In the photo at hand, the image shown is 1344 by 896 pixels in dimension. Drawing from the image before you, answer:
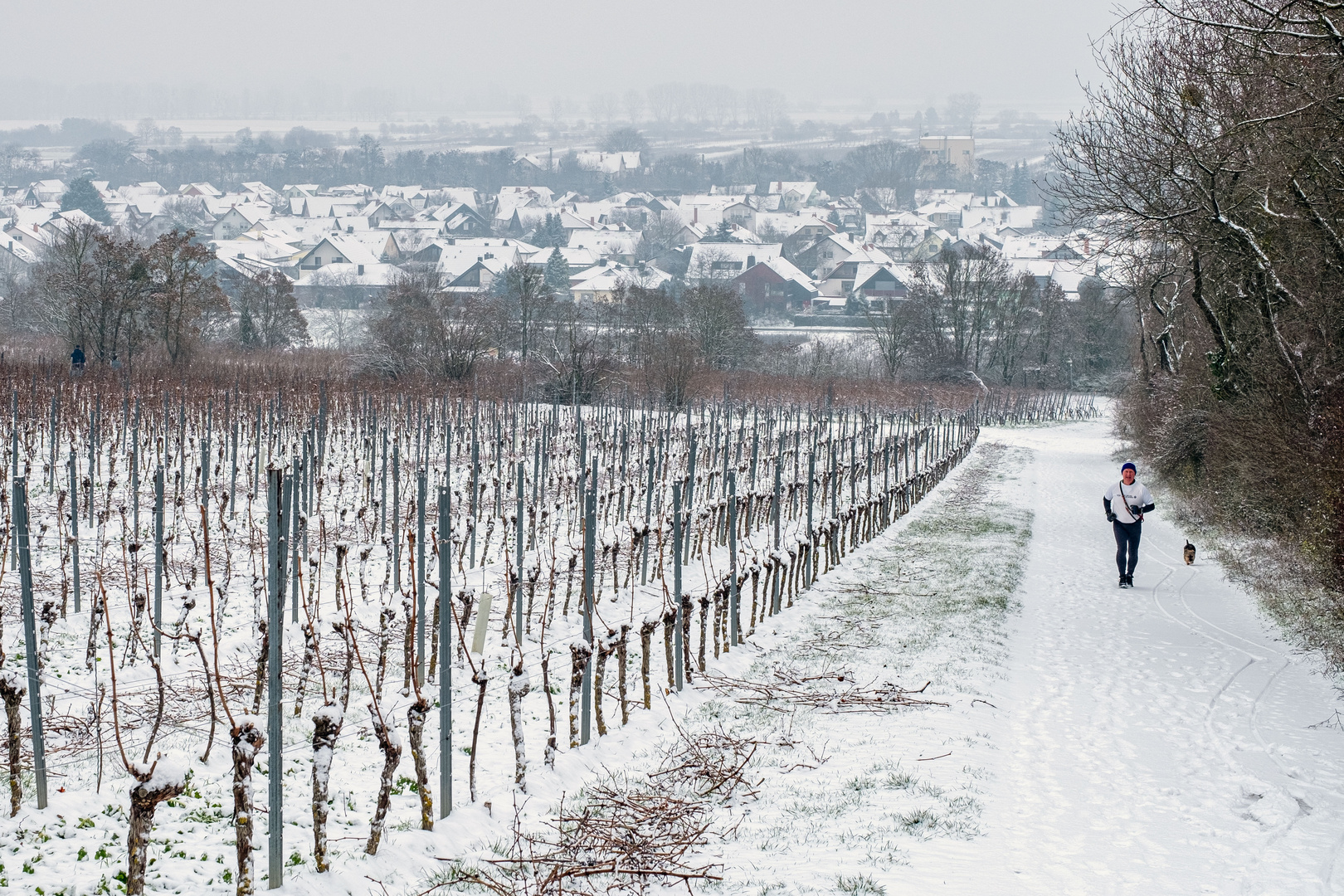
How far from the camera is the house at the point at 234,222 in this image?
120 meters

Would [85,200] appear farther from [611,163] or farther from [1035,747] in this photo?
[1035,747]

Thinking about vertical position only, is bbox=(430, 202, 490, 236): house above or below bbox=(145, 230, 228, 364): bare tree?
above

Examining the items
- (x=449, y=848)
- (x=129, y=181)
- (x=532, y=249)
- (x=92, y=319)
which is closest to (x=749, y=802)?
(x=449, y=848)

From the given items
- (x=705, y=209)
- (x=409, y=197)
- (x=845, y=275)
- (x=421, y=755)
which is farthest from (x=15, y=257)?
(x=421, y=755)

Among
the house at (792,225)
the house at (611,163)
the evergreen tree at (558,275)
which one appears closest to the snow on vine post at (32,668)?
the evergreen tree at (558,275)

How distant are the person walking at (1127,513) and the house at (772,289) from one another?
248ft

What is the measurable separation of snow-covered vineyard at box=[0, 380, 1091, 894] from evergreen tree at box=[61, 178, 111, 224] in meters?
104

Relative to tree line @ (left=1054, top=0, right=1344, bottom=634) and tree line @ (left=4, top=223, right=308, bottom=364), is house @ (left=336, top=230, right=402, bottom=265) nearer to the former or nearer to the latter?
tree line @ (left=4, top=223, right=308, bottom=364)

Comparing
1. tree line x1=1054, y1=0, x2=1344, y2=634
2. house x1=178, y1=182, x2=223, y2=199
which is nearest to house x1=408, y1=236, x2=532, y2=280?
house x1=178, y1=182, x2=223, y2=199

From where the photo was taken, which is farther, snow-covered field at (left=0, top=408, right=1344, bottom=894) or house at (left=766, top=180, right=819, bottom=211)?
house at (left=766, top=180, right=819, bottom=211)

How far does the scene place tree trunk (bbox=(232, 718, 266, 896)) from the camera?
164 inches

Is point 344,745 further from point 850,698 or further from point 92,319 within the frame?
point 92,319

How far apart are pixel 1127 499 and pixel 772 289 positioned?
77.4 m

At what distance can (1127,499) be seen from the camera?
11562 millimetres
